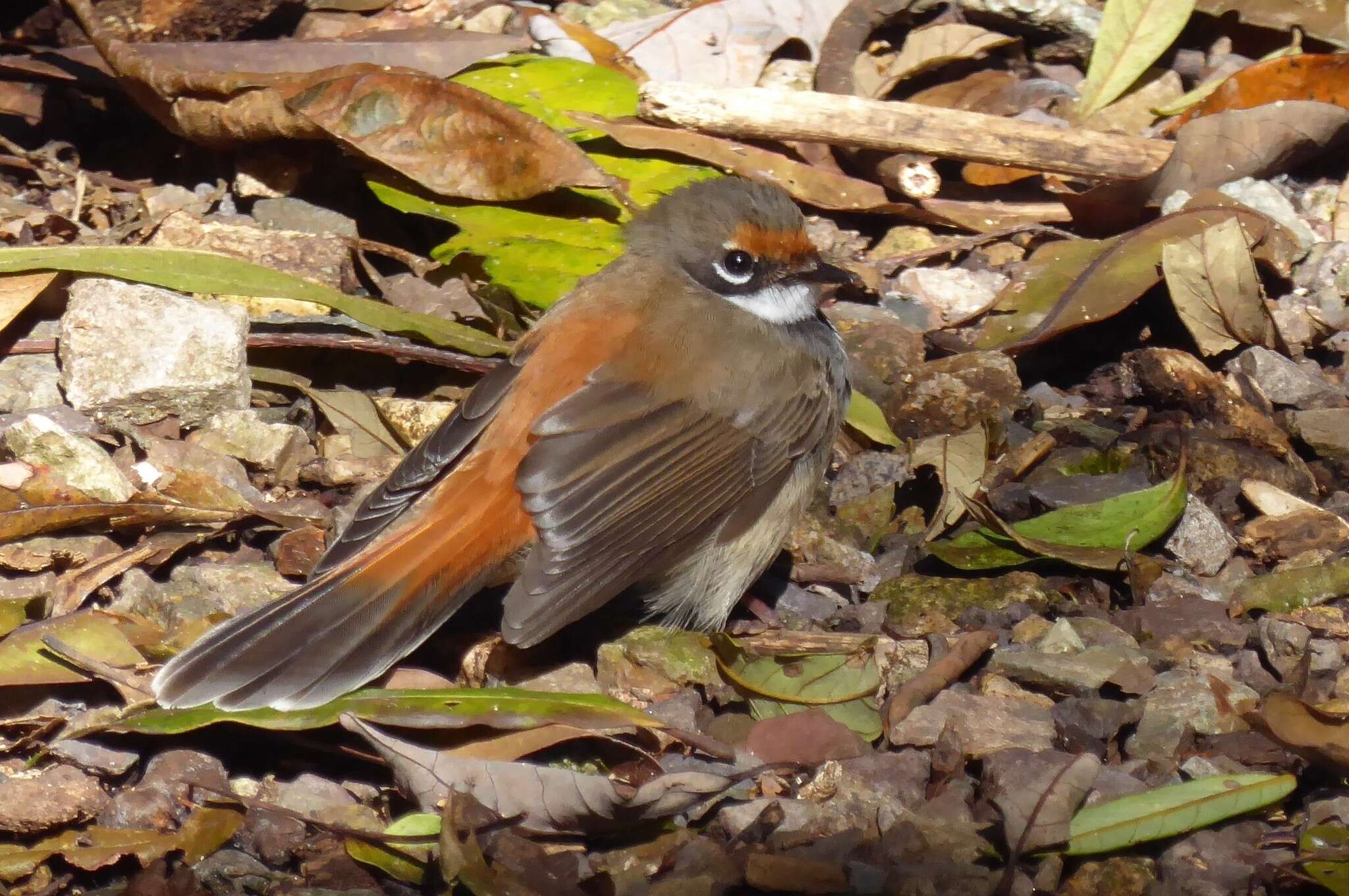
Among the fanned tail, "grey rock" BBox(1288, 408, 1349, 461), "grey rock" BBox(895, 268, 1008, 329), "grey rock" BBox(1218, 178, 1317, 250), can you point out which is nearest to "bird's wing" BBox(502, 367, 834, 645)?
the fanned tail

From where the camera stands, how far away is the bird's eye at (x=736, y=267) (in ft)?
16.7

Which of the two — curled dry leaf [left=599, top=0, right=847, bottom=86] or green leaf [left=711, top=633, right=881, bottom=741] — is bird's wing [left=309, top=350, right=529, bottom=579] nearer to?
green leaf [left=711, top=633, right=881, bottom=741]

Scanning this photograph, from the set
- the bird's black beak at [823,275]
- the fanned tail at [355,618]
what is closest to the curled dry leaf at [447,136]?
the bird's black beak at [823,275]

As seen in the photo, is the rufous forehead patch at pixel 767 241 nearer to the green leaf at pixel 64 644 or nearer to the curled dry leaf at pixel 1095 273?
the curled dry leaf at pixel 1095 273

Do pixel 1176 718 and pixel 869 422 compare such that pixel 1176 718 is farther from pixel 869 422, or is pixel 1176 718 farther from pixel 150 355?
pixel 150 355

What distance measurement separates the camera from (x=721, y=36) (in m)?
6.99

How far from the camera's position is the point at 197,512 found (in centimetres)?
455

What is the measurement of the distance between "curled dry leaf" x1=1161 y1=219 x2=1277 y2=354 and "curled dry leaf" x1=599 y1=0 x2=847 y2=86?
2235mm

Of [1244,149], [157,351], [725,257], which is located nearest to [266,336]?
[157,351]

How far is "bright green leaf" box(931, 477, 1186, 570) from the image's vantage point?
4633mm

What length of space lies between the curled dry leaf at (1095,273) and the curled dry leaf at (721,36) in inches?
68.0

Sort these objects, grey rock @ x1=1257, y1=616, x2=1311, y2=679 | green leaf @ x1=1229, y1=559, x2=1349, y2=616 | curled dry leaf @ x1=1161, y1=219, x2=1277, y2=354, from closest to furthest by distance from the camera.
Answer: grey rock @ x1=1257, y1=616, x2=1311, y2=679
green leaf @ x1=1229, y1=559, x2=1349, y2=616
curled dry leaf @ x1=1161, y1=219, x2=1277, y2=354

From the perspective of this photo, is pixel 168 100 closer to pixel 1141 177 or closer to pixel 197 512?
pixel 197 512

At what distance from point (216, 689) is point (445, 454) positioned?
0.94 m
